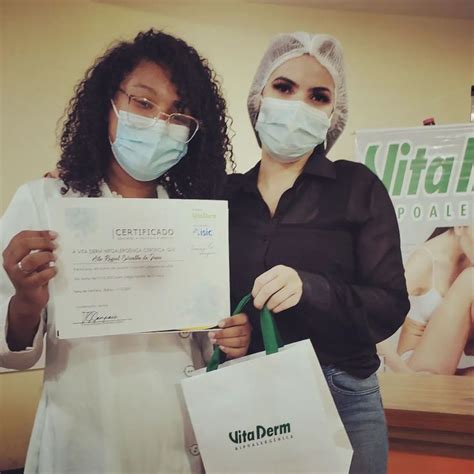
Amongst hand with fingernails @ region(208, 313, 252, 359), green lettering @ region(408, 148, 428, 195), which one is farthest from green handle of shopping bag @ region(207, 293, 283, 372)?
green lettering @ region(408, 148, 428, 195)

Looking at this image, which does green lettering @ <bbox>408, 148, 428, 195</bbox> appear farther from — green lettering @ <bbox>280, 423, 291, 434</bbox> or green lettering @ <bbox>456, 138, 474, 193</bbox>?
green lettering @ <bbox>280, 423, 291, 434</bbox>

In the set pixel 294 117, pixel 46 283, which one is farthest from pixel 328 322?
pixel 46 283

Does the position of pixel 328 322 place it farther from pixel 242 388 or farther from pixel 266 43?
pixel 266 43

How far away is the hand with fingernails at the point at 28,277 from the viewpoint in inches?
33.4

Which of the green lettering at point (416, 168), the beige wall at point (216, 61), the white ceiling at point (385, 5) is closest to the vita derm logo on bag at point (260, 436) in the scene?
the beige wall at point (216, 61)

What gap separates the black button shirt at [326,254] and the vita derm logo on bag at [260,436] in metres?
0.17

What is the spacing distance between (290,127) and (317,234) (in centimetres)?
23

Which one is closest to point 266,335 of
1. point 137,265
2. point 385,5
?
point 137,265

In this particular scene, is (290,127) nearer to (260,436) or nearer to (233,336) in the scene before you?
(233,336)

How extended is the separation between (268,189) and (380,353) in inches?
17.7

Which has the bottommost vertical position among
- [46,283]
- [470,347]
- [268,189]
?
[470,347]

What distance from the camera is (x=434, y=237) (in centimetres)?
118

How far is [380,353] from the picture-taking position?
42.7 inches
